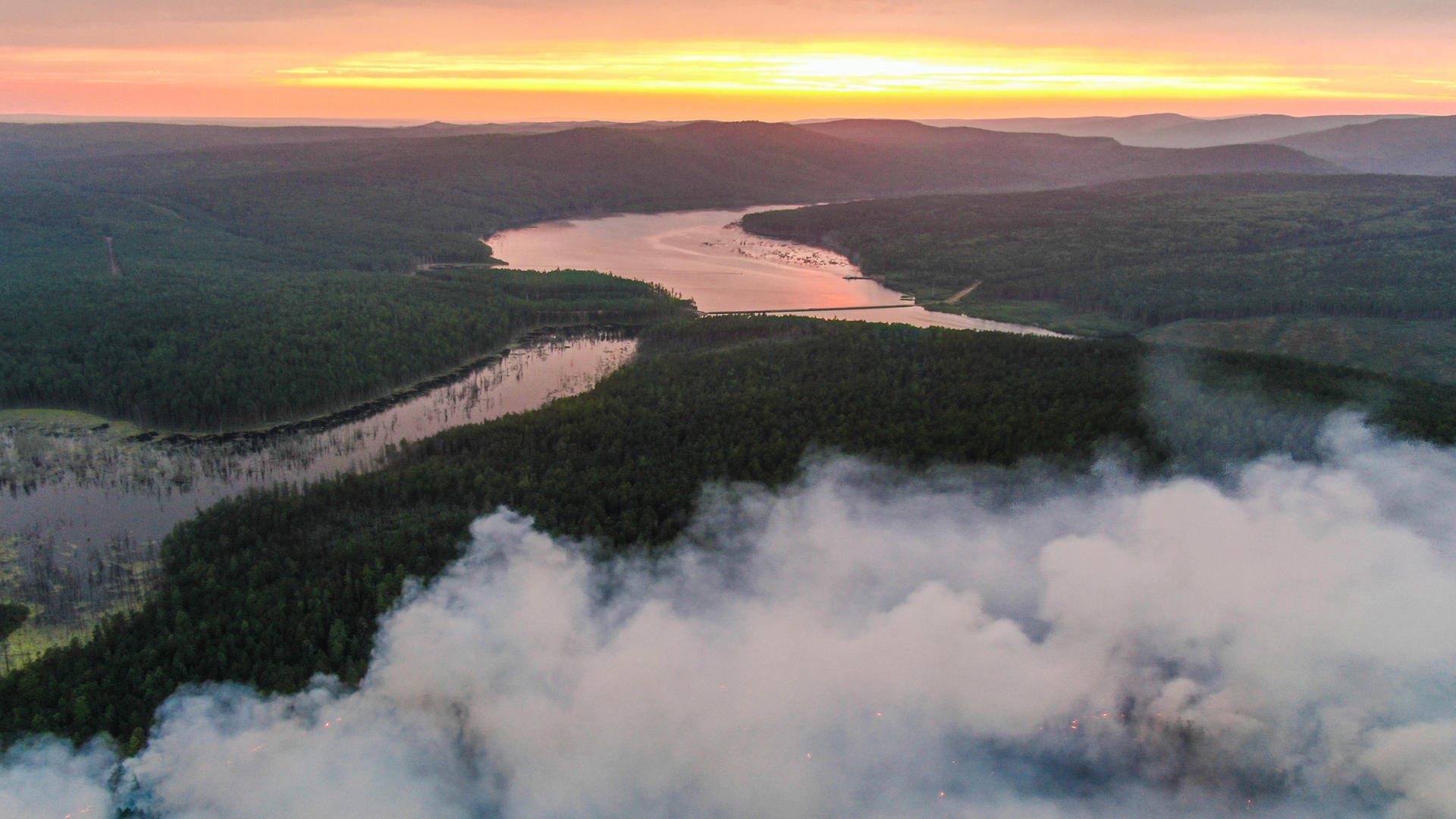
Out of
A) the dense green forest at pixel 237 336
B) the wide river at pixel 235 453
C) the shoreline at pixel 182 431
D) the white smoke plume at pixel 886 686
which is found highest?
the dense green forest at pixel 237 336

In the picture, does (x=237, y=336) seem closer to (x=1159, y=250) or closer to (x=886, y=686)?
(x=886, y=686)

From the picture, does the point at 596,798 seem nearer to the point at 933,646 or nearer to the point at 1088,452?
the point at 933,646

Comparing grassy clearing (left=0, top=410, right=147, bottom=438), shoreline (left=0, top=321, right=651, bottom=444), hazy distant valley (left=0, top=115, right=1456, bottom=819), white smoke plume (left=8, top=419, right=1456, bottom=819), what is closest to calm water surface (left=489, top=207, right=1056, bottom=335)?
hazy distant valley (left=0, top=115, right=1456, bottom=819)

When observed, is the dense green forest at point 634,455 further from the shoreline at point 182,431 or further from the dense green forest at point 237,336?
the dense green forest at point 237,336

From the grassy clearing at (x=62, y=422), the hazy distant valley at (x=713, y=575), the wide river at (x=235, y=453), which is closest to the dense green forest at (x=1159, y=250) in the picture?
→ the wide river at (x=235, y=453)

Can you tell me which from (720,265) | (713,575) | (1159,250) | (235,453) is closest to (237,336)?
(235,453)
